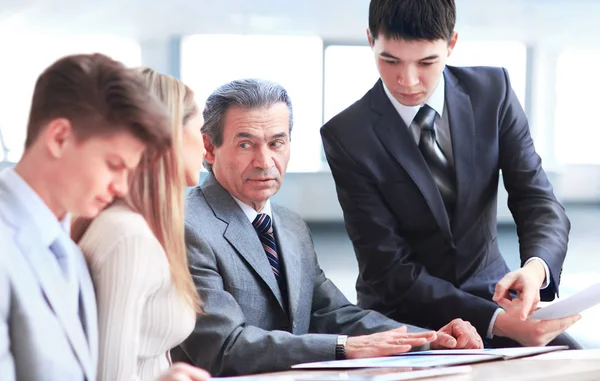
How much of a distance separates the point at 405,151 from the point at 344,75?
395cm

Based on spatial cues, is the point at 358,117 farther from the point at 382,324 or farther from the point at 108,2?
the point at 108,2

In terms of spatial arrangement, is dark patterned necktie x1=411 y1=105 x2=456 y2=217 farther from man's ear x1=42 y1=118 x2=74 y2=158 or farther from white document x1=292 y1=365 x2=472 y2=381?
man's ear x1=42 y1=118 x2=74 y2=158

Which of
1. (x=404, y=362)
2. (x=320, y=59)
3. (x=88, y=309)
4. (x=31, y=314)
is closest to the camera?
(x=31, y=314)

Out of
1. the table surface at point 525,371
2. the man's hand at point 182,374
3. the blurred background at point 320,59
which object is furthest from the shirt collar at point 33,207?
the blurred background at point 320,59

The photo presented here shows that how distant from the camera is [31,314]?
A: 3.48ft

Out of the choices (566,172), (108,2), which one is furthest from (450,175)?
(566,172)

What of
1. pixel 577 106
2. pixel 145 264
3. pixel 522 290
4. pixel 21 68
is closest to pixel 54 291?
pixel 145 264

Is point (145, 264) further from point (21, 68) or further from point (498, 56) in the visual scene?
point (498, 56)

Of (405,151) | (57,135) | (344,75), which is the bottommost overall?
(344,75)

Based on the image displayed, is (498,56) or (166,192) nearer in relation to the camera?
(166,192)

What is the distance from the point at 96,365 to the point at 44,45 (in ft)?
15.2

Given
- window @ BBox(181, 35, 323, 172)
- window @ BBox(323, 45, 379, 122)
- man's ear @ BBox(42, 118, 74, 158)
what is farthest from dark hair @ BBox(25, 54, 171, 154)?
window @ BBox(323, 45, 379, 122)

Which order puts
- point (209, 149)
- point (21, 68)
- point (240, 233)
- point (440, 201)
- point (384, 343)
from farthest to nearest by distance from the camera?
Answer: point (21, 68) → point (440, 201) → point (209, 149) → point (240, 233) → point (384, 343)

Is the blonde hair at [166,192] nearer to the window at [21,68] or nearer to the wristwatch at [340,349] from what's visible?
the wristwatch at [340,349]
